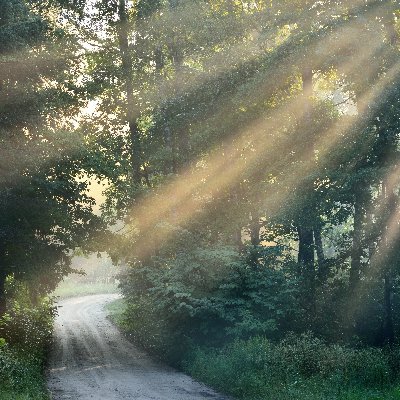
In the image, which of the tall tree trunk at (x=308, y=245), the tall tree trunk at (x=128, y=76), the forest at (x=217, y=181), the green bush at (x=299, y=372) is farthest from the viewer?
the tall tree trunk at (x=128, y=76)

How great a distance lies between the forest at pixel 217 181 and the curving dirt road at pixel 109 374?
0.77 metres

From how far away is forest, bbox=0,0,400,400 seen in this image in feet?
63.0

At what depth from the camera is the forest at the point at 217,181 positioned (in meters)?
19.2

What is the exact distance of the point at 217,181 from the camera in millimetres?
27875

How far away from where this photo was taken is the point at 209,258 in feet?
67.9

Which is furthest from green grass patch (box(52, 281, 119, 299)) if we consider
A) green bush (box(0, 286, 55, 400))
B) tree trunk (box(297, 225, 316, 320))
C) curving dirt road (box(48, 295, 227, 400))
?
tree trunk (box(297, 225, 316, 320))

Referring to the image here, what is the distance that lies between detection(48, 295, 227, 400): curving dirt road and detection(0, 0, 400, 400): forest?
2.54 ft

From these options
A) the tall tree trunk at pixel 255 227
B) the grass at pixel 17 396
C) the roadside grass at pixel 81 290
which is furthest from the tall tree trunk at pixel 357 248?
the roadside grass at pixel 81 290

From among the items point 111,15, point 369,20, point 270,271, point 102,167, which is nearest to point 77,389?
point 270,271

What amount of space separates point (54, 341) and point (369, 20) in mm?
21890

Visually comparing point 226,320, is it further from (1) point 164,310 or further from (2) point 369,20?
(2) point 369,20

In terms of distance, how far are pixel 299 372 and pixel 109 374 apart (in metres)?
7.46

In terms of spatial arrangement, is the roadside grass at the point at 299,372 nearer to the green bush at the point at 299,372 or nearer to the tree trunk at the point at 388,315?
the green bush at the point at 299,372

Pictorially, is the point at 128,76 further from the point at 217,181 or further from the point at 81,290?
the point at 81,290
